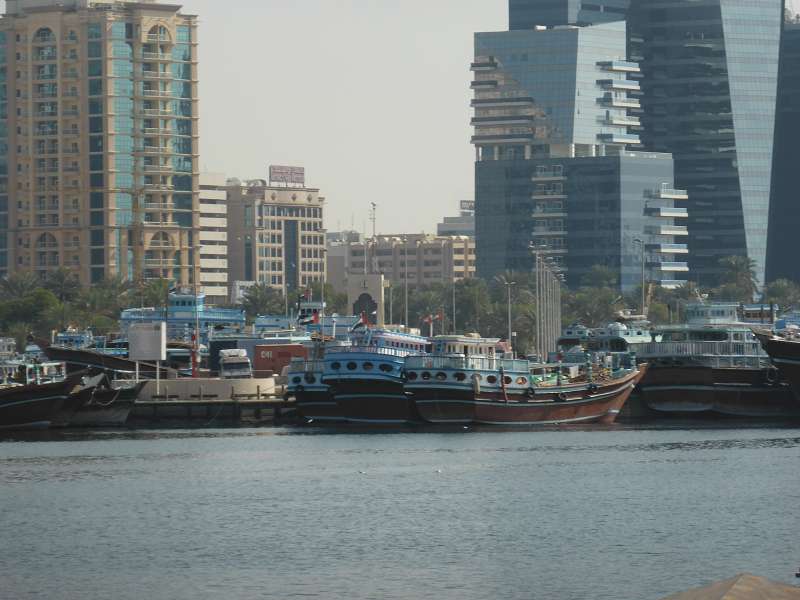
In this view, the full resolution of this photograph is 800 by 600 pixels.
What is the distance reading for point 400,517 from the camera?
3356 inches

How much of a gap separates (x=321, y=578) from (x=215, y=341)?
130133 millimetres

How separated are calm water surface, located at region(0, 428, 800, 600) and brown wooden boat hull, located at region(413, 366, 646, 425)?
28.2ft

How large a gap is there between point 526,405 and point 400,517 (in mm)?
53763

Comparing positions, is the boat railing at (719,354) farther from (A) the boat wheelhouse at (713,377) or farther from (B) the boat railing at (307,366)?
(B) the boat railing at (307,366)

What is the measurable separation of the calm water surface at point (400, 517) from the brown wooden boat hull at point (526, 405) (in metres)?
8.59

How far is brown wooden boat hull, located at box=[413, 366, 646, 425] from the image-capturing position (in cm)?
13625

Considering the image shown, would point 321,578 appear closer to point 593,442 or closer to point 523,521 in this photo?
point 523,521

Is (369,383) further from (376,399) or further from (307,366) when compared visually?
(307,366)

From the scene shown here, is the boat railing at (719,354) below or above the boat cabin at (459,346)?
below

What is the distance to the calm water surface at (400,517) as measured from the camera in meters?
68.5

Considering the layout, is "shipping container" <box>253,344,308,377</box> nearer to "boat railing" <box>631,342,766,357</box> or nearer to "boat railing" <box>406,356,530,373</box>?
"boat railing" <box>631,342,766,357</box>

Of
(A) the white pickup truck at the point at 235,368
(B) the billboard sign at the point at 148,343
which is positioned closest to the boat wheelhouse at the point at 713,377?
(A) the white pickup truck at the point at 235,368

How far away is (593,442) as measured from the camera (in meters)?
124

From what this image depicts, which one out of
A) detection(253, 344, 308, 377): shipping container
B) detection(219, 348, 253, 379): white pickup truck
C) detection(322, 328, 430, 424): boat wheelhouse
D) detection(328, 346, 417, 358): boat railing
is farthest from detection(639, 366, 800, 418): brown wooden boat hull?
detection(253, 344, 308, 377): shipping container
